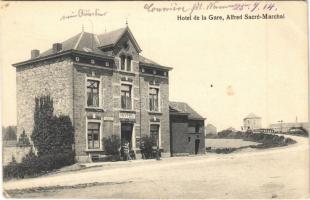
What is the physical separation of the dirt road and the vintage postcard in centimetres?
5

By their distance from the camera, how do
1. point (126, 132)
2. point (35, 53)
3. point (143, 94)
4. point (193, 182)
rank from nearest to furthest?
point (193, 182)
point (35, 53)
point (126, 132)
point (143, 94)

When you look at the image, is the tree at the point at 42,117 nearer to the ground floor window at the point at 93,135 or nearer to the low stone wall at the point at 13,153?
the low stone wall at the point at 13,153

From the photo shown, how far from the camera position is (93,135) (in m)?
22.4

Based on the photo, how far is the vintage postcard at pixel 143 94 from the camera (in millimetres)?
15477

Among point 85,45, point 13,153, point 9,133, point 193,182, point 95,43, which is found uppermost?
point 95,43

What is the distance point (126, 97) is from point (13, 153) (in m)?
7.70

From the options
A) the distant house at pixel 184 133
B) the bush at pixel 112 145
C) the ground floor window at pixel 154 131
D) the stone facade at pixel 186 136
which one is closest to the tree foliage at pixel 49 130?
the bush at pixel 112 145

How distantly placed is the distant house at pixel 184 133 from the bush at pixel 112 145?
4.32 m

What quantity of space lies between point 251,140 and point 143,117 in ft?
18.8

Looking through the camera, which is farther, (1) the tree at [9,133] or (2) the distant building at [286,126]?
(1) the tree at [9,133]

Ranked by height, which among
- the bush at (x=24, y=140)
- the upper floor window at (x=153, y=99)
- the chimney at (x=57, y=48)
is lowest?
the bush at (x=24, y=140)

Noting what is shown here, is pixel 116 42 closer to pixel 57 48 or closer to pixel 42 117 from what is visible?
pixel 57 48

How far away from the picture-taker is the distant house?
87.9 feet

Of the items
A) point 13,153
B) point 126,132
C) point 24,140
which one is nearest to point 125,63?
point 126,132
